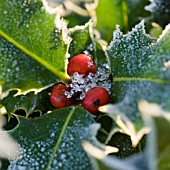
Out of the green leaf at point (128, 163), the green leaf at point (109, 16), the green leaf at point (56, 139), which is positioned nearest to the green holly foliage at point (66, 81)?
the green leaf at point (56, 139)

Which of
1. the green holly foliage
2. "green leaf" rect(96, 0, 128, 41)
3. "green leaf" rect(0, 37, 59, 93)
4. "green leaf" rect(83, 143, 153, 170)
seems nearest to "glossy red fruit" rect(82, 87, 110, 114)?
the green holly foliage

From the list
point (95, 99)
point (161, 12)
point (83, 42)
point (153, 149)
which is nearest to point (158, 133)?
point (153, 149)

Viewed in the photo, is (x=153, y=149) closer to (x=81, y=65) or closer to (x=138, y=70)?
(x=138, y=70)

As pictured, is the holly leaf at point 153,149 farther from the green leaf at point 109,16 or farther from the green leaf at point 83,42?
the green leaf at point 109,16

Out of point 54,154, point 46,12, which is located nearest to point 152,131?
point 54,154

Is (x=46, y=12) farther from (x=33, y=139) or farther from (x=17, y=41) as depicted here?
(x=33, y=139)

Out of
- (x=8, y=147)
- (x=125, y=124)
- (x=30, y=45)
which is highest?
(x=30, y=45)

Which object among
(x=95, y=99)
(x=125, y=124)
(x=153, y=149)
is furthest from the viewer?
(x=95, y=99)

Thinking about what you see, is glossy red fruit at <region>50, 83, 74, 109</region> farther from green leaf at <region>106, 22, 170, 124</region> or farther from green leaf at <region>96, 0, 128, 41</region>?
green leaf at <region>96, 0, 128, 41</region>

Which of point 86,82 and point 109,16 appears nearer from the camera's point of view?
point 86,82
